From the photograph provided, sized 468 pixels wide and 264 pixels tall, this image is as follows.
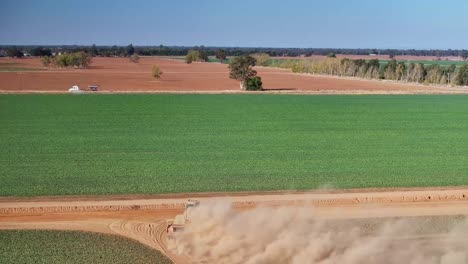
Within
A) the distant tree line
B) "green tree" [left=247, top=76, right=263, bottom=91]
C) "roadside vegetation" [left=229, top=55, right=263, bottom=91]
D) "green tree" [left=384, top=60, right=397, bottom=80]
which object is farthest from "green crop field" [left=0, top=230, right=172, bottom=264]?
"green tree" [left=384, top=60, right=397, bottom=80]

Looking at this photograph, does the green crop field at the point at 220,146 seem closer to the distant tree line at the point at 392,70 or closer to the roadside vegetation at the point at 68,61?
the distant tree line at the point at 392,70

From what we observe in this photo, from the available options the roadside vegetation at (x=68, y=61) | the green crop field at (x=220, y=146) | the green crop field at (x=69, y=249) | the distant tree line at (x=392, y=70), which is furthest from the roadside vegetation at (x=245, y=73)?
the roadside vegetation at (x=68, y=61)

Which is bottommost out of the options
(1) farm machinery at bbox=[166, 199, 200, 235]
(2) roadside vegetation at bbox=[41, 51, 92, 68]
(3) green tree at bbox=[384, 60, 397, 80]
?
(2) roadside vegetation at bbox=[41, 51, 92, 68]

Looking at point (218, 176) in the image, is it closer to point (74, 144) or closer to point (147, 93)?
point (74, 144)

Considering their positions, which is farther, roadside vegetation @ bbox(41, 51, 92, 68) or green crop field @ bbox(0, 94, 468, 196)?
roadside vegetation @ bbox(41, 51, 92, 68)

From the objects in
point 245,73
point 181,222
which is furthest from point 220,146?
point 245,73

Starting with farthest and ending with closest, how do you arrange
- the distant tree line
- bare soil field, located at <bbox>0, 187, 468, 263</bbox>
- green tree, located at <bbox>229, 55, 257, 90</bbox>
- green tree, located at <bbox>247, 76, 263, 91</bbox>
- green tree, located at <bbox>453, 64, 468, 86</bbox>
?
the distant tree line → green tree, located at <bbox>453, 64, 468, 86</bbox> → green tree, located at <bbox>229, 55, 257, 90</bbox> → green tree, located at <bbox>247, 76, 263, 91</bbox> → bare soil field, located at <bbox>0, 187, 468, 263</bbox>

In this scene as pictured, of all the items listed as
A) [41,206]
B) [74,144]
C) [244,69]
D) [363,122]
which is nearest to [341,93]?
[244,69]

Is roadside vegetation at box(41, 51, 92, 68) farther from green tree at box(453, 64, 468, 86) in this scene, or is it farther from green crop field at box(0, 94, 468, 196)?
green tree at box(453, 64, 468, 86)
